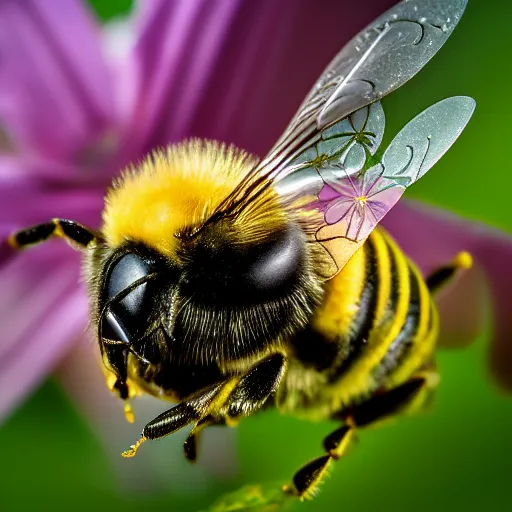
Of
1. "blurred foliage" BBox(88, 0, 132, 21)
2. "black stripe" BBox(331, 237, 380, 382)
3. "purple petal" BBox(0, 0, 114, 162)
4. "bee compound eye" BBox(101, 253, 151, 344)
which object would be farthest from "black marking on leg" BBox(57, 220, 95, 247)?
"blurred foliage" BBox(88, 0, 132, 21)

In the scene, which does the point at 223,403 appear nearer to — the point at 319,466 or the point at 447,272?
the point at 319,466

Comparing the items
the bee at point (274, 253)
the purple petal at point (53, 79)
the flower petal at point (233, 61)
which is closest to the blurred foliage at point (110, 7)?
the purple petal at point (53, 79)

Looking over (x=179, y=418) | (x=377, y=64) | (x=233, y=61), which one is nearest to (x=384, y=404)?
(x=179, y=418)

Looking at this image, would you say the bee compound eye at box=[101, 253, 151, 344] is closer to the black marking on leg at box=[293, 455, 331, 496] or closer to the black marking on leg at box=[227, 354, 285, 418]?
the black marking on leg at box=[227, 354, 285, 418]

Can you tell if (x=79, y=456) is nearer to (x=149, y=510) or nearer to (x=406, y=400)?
(x=149, y=510)

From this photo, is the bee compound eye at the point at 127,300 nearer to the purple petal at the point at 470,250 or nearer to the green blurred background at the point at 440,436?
the purple petal at the point at 470,250

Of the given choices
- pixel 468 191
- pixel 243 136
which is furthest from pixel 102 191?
pixel 468 191
